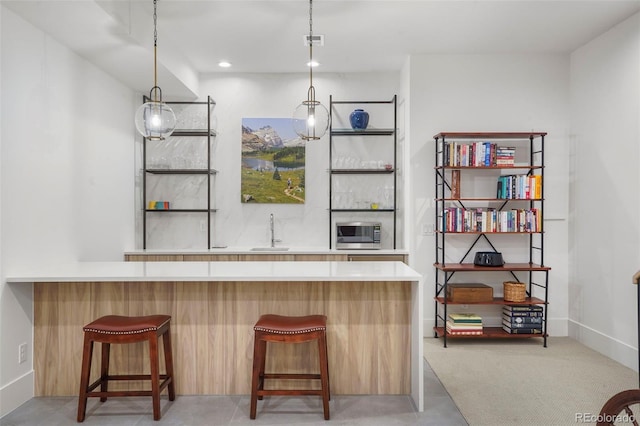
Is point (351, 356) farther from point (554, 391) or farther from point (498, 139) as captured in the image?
point (498, 139)

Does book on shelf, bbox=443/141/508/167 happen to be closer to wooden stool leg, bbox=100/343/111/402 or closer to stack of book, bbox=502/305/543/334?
stack of book, bbox=502/305/543/334

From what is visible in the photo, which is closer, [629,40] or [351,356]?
[351,356]

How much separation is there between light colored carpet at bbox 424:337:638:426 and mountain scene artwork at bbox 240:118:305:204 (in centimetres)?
216

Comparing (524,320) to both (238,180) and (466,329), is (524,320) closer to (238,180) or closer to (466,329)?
(466,329)

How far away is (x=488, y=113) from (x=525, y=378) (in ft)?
8.09

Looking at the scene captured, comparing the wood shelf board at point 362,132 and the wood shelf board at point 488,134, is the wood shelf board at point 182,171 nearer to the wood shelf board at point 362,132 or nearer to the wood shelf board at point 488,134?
the wood shelf board at point 362,132

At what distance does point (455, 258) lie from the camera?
442cm

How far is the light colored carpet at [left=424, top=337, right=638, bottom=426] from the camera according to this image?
2740mm

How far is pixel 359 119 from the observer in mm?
4738

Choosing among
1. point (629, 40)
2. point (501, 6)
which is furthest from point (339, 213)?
point (629, 40)

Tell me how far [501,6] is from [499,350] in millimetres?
2837

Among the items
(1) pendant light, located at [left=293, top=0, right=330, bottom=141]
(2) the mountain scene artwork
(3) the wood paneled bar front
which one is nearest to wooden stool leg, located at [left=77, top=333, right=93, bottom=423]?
(3) the wood paneled bar front

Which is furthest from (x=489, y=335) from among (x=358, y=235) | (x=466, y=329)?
(x=358, y=235)

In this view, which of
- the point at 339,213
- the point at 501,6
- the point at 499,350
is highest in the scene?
the point at 501,6
